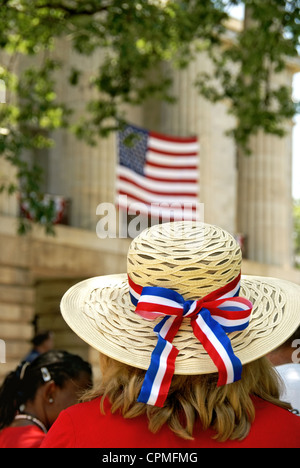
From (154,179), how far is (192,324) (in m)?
13.2

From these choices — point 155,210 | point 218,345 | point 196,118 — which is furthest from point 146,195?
point 218,345

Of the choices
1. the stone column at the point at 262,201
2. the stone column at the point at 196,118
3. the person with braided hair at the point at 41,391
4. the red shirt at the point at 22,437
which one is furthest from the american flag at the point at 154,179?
the red shirt at the point at 22,437

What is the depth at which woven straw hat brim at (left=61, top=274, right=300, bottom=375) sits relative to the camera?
213 centimetres

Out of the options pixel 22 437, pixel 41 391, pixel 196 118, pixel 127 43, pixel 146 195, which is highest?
pixel 196 118

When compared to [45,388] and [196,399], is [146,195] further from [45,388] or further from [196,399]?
[196,399]

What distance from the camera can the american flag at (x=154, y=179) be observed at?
15.0m

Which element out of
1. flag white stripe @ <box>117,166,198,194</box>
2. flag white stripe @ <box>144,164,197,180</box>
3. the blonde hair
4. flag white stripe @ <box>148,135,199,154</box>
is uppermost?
flag white stripe @ <box>148,135,199,154</box>

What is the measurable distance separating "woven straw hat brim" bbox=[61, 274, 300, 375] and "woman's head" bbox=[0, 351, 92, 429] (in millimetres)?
1578

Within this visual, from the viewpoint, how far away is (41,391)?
155 inches

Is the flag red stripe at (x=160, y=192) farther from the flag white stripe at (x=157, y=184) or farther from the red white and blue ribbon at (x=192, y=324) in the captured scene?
the red white and blue ribbon at (x=192, y=324)

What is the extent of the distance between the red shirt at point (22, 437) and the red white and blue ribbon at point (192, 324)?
5.32ft

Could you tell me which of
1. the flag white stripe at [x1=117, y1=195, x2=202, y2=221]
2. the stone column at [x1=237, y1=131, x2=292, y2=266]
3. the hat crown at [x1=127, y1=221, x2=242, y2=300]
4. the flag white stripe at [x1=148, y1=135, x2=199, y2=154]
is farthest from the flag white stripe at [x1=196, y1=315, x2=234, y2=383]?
the stone column at [x1=237, y1=131, x2=292, y2=266]

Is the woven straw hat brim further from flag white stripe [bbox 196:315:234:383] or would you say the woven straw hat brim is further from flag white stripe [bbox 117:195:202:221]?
flag white stripe [bbox 117:195:202:221]
